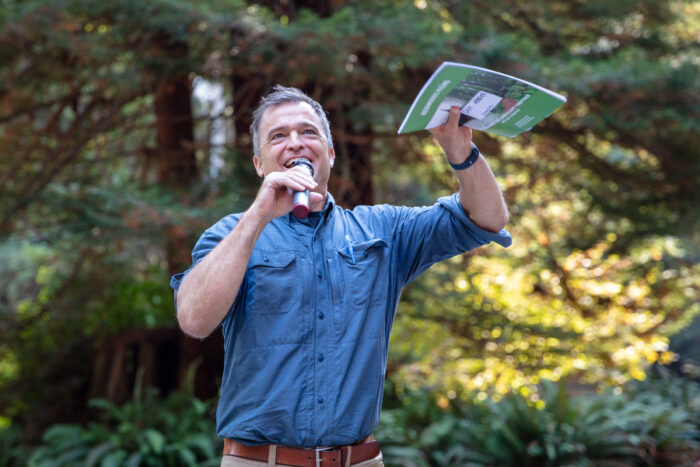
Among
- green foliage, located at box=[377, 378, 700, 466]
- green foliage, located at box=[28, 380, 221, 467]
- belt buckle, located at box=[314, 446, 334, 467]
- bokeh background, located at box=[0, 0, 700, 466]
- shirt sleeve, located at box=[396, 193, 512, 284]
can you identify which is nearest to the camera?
belt buckle, located at box=[314, 446, 334, 467]

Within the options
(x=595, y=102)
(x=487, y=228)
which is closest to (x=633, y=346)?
(x=595, y=102)

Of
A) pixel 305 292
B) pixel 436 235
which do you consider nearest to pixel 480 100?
pixel 436 235

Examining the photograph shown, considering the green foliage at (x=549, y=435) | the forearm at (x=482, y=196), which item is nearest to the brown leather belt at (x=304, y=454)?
the forearm at (x=482, y=196)

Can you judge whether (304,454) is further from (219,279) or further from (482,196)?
(482,196)

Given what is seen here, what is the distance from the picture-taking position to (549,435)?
5.86 metres

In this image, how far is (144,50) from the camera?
530 cm

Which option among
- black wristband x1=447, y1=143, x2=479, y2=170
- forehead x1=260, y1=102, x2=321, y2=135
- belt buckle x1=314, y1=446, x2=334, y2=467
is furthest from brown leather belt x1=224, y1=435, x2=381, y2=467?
forehead x1=260, y1=102, x2=321, y2=135

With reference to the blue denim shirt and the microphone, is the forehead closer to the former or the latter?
the blue denim shirt

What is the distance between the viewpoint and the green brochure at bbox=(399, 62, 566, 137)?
176 centimetres

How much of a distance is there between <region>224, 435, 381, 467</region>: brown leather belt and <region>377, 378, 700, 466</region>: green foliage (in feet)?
12.6

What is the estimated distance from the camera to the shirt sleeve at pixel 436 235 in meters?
2.13

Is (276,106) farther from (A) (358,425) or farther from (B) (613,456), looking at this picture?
(B) (613,456)

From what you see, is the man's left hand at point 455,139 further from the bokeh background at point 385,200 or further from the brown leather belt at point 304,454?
the bokeh background at point 385,200

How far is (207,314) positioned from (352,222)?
0.66 m
